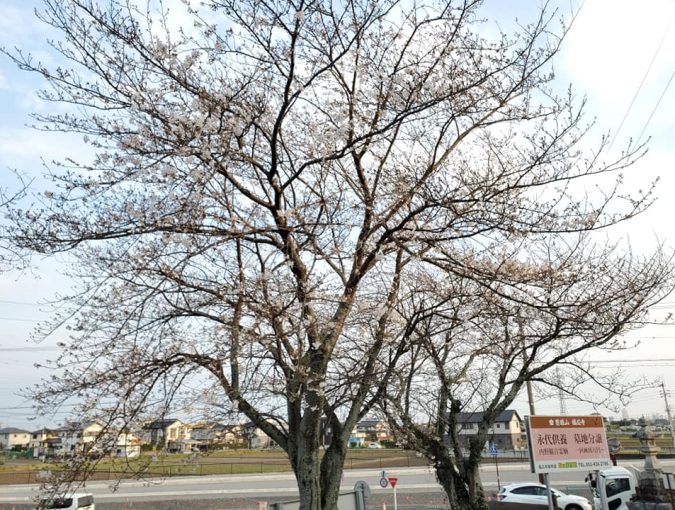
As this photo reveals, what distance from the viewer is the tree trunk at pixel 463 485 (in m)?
9.62

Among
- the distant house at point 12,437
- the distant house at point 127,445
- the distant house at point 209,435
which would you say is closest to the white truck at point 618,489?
the distant house at point 209,435

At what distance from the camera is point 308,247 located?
5.95 metres

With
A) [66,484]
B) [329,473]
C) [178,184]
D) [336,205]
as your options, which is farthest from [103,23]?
[329,473]

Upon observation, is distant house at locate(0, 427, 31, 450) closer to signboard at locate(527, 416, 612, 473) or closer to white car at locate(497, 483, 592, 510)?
white car at locate(497, 483, 592, 510)

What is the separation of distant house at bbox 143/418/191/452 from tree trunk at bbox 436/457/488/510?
5811 mm

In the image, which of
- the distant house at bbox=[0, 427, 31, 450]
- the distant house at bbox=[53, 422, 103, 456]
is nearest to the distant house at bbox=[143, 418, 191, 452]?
the distant house at bbox=[53, 422, 103, 456]

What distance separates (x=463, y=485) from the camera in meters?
9.86

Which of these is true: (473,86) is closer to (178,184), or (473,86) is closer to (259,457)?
(178,184)

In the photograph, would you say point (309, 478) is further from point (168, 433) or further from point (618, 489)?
point (618, 489)

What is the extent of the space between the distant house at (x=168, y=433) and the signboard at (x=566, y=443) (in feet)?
14.1

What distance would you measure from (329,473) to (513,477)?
2475 centimetres

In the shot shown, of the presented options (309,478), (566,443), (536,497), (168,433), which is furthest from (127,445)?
(536,497)

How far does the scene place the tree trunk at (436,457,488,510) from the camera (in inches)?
379

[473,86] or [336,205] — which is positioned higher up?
[473,86]
